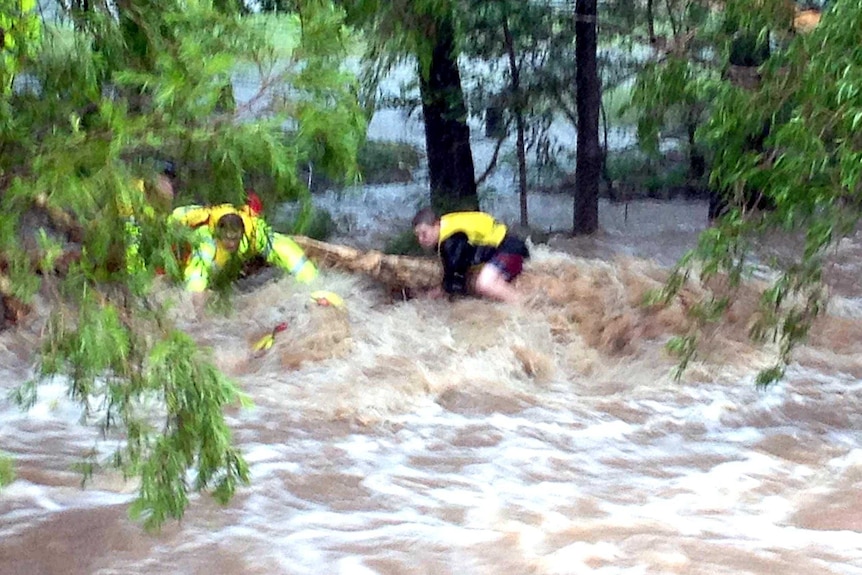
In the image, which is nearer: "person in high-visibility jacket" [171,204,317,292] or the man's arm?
the man's arm

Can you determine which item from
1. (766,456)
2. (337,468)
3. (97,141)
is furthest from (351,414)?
(97,141)

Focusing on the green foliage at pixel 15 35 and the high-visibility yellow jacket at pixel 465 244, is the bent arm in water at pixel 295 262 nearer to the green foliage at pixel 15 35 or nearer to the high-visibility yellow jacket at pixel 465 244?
the high-visibility yellow jacket at pixel 465 244

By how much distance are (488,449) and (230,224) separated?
9.23ft

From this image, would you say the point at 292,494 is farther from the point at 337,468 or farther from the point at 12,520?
the point at 12,520

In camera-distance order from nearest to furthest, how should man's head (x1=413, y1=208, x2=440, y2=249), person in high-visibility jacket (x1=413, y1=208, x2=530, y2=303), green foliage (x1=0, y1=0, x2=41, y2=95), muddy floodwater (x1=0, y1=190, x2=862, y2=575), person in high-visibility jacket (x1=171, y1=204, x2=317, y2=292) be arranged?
green foliage (x1=0, y1=0, x2=41, y2=95), person in high-visibility jacket (x1=171, y1=204, x2=317, y2=292), muddy floodwater (x1=0, y1=190, x2=862, y2=575), man's head (x1=413, y1=208, x2=440, y2=249), person in high-visibility jacket (x1=413, y1=208, x2=530, y2=303)

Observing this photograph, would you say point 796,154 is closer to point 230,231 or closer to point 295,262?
point 230,231

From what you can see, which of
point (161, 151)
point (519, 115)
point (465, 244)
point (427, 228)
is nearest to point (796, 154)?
point (161, 151)

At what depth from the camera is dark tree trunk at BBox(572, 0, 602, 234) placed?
10.6 meters

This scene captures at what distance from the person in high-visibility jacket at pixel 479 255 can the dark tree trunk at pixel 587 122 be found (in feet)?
11.0

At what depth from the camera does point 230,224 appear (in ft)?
10.1

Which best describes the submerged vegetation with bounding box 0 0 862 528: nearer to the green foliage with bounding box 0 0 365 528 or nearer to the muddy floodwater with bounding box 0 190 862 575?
the green foliage with bounding box 0 0 365 528

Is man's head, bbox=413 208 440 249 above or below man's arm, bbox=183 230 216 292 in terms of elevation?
below

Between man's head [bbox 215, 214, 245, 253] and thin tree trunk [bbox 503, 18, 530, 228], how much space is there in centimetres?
756

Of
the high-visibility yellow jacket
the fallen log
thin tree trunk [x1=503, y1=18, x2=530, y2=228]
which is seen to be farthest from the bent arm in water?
thin tree trunk [x1=503, y1=18, x2=530, y2=228]
